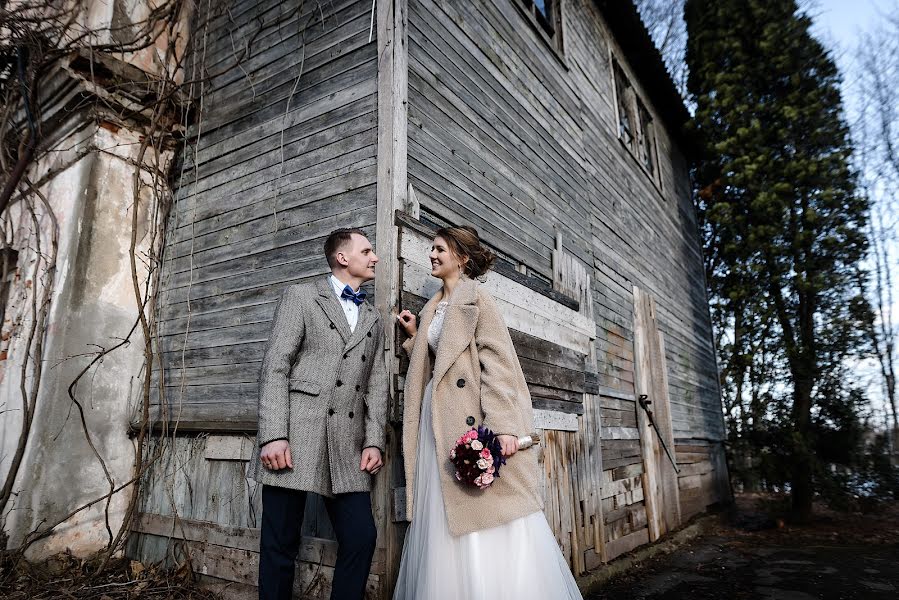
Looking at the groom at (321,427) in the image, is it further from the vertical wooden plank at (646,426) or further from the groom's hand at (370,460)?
the vertical wooden plank at (646,426)

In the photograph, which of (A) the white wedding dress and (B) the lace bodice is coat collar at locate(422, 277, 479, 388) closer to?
(B) the lace bodice

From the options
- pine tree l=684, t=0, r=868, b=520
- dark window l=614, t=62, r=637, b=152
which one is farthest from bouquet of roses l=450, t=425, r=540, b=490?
pine tree l=684, t=0, r=868, b=520

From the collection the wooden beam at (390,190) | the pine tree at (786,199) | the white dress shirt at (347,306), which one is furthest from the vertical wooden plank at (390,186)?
the pine tree at (786,199)

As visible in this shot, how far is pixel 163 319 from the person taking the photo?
455cm

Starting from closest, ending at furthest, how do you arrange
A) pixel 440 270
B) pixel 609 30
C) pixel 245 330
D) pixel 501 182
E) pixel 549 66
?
pixel 440 270 < pixel 245 330 < pixel 501 182 < pixel 549 66 < pixel 609 30

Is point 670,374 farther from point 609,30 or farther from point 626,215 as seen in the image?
point 609,30

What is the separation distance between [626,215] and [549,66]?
257 centimetres

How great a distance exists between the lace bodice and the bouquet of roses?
54 cm

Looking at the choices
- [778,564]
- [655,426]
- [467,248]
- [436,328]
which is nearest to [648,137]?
[655,426]

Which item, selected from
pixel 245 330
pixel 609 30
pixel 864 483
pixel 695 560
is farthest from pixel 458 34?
pixel 864 483

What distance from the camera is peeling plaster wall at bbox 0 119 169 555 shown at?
154 inches

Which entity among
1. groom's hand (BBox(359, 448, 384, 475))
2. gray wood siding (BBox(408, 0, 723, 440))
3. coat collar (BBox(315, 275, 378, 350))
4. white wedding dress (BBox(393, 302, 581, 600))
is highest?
gray wood siding (BBox(408, 0, 723, 440))

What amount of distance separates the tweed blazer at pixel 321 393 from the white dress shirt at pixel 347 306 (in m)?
0.04

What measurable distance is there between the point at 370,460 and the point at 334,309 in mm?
725
